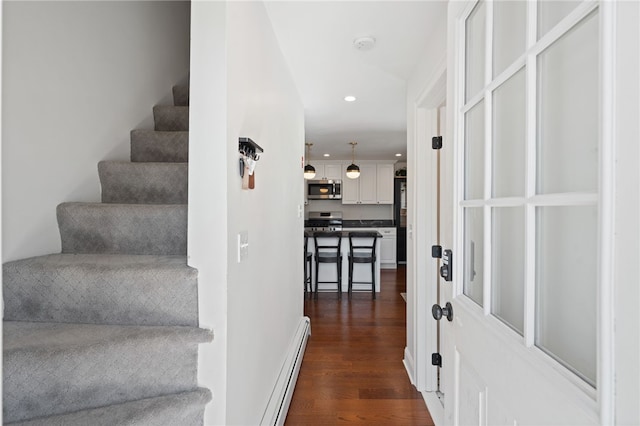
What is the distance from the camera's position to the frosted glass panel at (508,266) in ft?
2.84

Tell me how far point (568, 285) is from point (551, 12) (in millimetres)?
579

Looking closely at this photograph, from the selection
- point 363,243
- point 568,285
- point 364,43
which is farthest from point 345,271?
point 568,285

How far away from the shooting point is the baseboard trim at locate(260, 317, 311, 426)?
188 cm

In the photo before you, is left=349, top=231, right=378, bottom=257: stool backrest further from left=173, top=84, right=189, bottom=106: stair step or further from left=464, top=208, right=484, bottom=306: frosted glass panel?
left=464, top=208, right=484, bottom=306: frosted glass panel

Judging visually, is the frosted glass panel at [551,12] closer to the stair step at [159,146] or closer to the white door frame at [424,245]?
the white door frame at [424,245]

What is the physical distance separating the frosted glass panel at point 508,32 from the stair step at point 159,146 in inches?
68.7

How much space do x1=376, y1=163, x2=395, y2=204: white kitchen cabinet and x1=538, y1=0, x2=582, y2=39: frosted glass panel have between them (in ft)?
23.6

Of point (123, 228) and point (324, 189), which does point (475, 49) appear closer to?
point (123, 228)

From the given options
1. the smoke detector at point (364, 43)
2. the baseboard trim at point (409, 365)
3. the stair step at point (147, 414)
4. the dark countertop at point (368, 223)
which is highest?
the smoke detector at point (364, 43)

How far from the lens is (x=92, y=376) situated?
116 centimetres

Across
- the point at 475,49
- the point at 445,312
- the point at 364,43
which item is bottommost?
the point at 445,312

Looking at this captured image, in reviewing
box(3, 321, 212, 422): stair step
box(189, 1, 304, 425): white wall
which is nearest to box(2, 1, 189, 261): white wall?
box(3, 321, 212, 422): stair step

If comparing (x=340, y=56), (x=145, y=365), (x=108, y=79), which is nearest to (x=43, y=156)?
(x=108, y=79)

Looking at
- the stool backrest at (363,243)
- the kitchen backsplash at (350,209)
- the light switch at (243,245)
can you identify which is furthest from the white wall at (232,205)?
the kitchen backsplash at (350,209)
